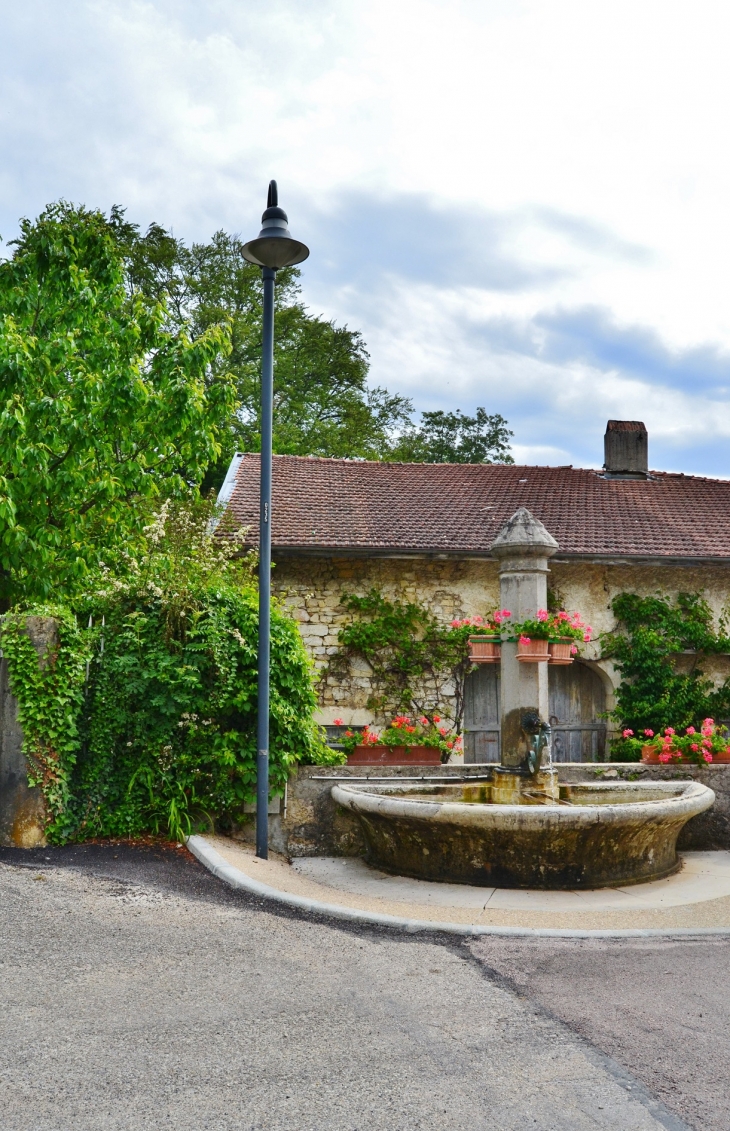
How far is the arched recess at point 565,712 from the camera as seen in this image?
13.2 meters

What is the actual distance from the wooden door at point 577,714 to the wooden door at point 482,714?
0.88m

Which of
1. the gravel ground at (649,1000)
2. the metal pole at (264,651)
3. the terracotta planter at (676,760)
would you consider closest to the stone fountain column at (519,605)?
the metal pole at (264,651)

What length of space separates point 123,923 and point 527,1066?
247 cm

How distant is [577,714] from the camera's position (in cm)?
1341

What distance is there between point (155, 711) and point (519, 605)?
9.70ft

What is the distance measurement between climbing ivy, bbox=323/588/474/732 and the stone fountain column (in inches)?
208

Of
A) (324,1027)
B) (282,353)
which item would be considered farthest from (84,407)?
(282,353)

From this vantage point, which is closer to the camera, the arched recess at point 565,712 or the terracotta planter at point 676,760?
the terracotta planter at point 676,760

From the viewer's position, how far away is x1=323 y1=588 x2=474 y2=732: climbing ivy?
1255 centimetres

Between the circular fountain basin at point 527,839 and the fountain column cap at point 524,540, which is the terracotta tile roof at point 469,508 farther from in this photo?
the circular fountain basin at point 527,839

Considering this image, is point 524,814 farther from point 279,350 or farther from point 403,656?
point 279,350

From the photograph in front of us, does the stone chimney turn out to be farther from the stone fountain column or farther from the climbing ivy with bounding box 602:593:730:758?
the stone fountain column

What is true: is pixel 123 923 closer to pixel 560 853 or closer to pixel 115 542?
pixel 560 853

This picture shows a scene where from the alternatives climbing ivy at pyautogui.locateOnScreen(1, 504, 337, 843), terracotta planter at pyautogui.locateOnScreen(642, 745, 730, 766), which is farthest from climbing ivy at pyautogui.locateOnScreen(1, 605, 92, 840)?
terracotta planter at pyautogui.locateOnScreen(642, 745, 730, 766)
